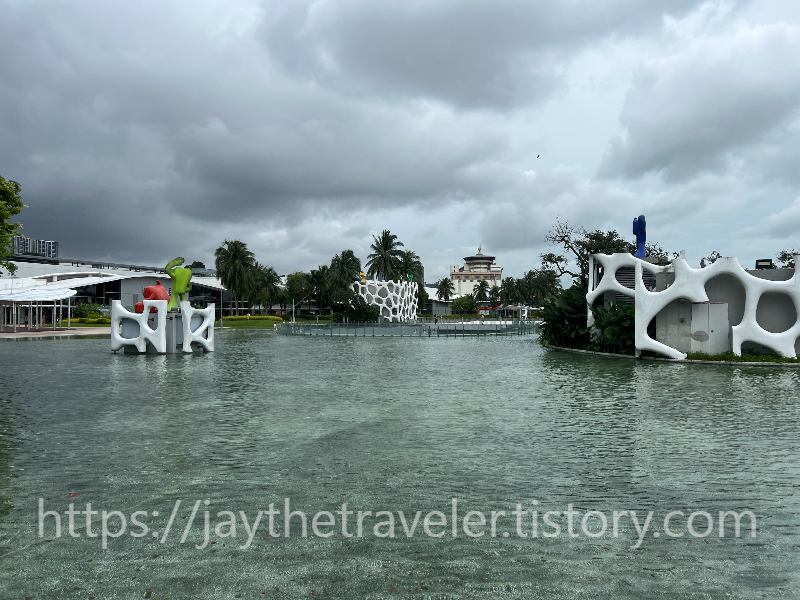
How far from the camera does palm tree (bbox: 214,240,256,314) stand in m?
79.9

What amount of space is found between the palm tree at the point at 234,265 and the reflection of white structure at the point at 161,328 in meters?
52.0

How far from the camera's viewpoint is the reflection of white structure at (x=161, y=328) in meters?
26.8

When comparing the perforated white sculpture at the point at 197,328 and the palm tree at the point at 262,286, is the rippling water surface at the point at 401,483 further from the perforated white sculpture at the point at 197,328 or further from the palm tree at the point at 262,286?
the palm tree at the point at 262,286

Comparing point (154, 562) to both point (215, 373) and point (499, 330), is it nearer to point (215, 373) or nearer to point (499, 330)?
point (215, 373)

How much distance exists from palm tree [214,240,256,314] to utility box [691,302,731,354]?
2598 inches

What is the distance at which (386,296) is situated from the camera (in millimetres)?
68812

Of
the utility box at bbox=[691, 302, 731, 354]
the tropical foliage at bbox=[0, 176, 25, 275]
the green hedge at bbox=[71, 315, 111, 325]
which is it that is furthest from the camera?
the green hedge at bbox=[71, 315, 111, 325]

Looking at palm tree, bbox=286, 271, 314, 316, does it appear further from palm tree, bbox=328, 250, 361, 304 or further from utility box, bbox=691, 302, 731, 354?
utility box, bbox=691, 302, 731, 354

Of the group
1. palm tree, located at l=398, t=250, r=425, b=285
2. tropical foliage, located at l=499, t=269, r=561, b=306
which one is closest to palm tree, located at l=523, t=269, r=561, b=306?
tropical foliage, located at l=499, t=269, r=561, b=306

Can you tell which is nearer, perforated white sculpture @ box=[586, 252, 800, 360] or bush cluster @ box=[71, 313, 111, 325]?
perforated white sculpture @ box=[586, 252, 800, 360]

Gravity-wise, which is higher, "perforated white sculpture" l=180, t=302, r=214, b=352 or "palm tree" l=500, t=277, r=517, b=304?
"palm tree" l=500, t=277, r=517, b=304

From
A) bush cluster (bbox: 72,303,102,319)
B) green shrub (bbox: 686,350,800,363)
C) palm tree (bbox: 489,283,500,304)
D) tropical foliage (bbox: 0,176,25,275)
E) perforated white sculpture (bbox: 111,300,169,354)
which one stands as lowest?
green shrub (bbox: 686,350,800,363)

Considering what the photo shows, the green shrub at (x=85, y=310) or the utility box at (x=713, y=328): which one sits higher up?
the green shrub at (x=85, y=310)

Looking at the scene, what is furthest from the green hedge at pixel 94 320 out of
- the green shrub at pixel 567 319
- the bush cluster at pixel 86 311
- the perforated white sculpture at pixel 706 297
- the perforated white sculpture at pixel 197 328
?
the perforated white sculpture at pixel 706 297
